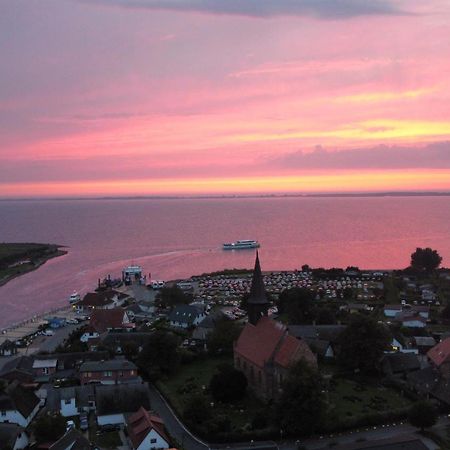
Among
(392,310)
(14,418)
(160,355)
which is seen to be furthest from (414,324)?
(14,418)

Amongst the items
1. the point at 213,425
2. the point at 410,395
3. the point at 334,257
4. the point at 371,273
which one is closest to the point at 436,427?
the point at 410,395

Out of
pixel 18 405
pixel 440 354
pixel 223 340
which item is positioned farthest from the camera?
pixel 223 340

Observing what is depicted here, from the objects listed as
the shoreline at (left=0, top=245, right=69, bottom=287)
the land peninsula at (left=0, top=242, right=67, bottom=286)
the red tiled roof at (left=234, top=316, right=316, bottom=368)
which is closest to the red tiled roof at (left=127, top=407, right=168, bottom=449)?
the red tiled roof at (left=234, top=316, right=316, bottom=368)

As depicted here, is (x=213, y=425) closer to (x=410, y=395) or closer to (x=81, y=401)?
(x=81, y=401)

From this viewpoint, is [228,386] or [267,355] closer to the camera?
[228,386]

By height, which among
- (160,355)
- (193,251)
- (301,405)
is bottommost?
(193,251)

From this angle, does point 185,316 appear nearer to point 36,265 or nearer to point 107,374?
point 107,374

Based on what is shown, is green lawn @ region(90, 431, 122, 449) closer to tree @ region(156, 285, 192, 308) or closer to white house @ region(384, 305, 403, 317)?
tree @ region(156, 285, 192, 308)
